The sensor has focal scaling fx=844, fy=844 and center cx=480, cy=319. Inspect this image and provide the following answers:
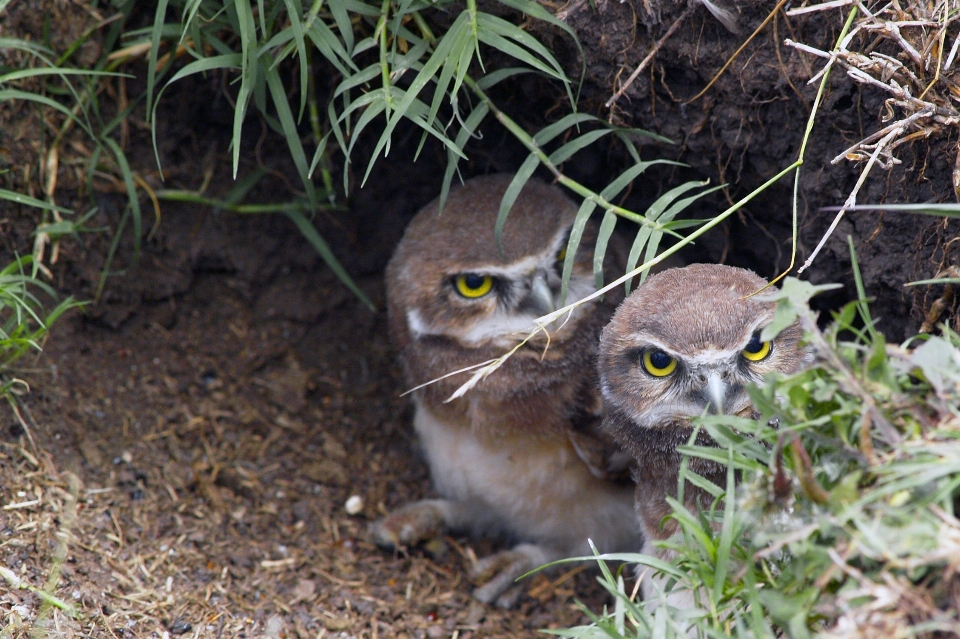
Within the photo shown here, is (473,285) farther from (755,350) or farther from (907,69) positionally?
(907,69)

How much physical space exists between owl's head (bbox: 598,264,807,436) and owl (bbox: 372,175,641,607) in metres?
0.52

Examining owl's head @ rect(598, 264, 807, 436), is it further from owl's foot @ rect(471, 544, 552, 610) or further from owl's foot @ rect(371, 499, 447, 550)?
owl's foot @ rect(371, 499, 447, 550)

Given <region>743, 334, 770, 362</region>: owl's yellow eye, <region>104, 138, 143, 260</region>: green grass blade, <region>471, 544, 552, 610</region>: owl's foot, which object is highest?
<region>104, 138, 143, 260</region>: green grass blade

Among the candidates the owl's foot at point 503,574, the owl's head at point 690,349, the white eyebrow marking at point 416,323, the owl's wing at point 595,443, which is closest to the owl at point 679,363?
the owl's head at point 690,349

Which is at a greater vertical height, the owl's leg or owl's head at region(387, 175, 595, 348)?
owl's head at region(387, 175, 595, 348)

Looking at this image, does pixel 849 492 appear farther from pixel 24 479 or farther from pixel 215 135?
pixel 215 135

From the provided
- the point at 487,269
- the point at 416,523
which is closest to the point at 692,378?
the point at 487,269

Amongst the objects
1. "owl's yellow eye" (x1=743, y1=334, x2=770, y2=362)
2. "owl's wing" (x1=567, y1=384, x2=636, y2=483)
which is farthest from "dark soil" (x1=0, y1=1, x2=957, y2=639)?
"owl's yellow eye" (x1=743, y1=334, x2=770, y2=362)

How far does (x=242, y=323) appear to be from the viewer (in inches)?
171

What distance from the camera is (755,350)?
2.70m

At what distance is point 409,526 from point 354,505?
0.31 m

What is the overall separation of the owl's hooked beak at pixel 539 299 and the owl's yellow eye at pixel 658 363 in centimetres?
67

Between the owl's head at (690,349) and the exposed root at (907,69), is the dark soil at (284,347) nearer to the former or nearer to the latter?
the exposed root at (907,69)

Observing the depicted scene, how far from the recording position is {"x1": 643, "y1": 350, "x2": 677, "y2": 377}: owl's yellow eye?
2.75m
